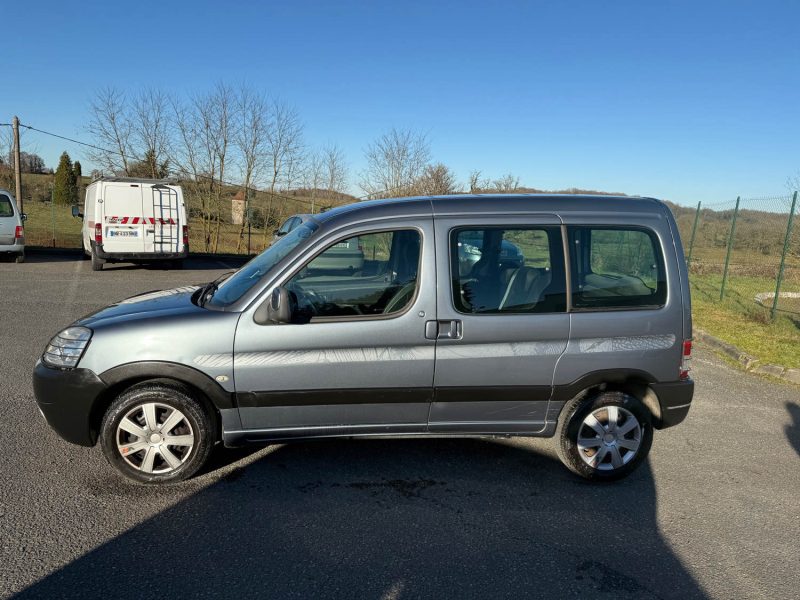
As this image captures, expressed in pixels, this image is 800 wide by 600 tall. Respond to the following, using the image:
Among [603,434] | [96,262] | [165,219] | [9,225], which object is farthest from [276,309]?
[9,225]

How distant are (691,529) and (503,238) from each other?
2.09m

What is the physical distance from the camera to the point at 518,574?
2830 millimetres

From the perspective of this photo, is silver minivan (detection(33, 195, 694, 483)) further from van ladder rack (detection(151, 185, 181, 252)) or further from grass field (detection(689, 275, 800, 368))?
van ladder rack (detection(151, 185, 181, 252))

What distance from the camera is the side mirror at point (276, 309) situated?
11.0 ft

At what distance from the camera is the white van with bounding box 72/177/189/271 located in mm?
12930

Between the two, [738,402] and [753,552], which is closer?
[753,552]

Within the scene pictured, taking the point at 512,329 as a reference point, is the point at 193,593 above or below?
below

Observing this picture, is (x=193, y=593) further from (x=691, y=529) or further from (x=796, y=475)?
(x=796, y=475)

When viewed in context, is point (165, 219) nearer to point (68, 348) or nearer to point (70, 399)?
point (68, 348)

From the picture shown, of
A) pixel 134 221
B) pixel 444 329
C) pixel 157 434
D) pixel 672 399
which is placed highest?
pixel 134 221

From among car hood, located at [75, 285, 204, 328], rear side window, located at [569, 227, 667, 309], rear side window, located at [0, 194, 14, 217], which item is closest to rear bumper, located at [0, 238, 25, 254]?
rear side window, located at [0, 194, 14, 217]

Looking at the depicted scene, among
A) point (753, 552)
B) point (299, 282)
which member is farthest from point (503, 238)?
point (753, 552)

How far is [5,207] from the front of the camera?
1370 centimetres

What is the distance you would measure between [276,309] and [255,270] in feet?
2.24
